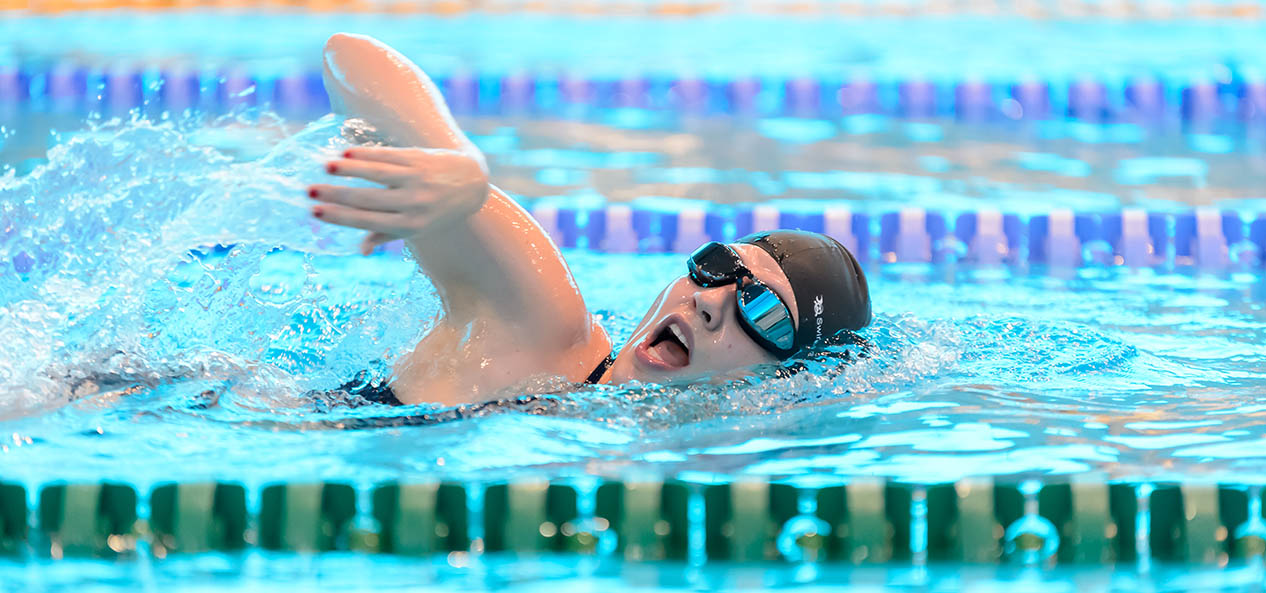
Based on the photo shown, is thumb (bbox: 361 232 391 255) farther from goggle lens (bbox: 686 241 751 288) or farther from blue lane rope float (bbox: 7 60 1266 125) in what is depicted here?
blue lane rope float (bbox: 7 60 1266 125)

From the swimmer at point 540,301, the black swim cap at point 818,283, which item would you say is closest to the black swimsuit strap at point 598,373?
the swimmer at point 540,301

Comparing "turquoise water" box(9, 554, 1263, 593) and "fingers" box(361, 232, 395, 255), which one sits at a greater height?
"fingers" box(361, 232, 395, 255)

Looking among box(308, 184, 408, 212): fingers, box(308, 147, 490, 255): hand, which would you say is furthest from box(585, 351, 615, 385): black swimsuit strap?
box(308, 184, 408, 212): fingers

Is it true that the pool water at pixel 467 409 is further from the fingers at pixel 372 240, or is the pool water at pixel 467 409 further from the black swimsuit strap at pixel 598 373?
the fingers at pixel 372 240

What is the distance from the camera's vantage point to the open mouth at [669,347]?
2479 millimetres

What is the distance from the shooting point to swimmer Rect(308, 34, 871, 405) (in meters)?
2.35

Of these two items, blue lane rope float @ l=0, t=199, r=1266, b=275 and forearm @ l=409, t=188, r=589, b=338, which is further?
blue lane rope float @ l=0, t=199, r=1266, b=275

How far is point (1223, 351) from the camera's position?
10.7 feet

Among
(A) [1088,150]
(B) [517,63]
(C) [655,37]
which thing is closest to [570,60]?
(B) [517,63]

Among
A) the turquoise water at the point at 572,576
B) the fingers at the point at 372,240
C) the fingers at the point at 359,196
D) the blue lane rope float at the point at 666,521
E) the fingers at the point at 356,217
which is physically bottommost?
the turquoise water at the point at 572,576

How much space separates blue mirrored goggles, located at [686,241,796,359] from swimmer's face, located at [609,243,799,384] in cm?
1

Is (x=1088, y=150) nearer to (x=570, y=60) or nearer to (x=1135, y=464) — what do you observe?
(x=570, y=60)

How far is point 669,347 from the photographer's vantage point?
8.27 ft

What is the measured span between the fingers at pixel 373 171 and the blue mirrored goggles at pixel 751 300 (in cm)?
69
